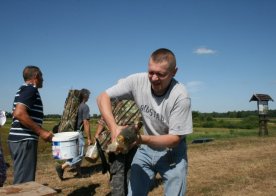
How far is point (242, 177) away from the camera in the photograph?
8578 millimetres

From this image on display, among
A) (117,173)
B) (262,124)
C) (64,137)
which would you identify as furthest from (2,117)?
(262,124)

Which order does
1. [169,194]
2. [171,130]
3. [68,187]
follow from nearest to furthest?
[171,130]
[169,194]
[68,187]

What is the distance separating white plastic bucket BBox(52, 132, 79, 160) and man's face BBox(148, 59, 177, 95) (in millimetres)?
2557

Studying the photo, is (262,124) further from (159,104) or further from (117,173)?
(159,104)

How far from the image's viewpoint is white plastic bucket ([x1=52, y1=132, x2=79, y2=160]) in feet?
18.0

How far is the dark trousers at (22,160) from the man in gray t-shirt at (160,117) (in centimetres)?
185

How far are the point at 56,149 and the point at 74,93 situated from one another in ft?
10.9

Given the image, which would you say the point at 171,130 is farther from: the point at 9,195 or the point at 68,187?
the point at 68,187

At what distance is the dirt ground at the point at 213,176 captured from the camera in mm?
7359

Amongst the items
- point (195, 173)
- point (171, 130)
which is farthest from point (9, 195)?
point (195, 173)

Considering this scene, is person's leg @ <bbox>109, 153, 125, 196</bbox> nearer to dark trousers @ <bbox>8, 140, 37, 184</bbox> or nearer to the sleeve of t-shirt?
dark trousers @ <bbox>8, 140, 37, 184</bbox>

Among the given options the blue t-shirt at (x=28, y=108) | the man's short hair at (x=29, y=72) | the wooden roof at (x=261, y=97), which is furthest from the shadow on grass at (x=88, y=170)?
the wooden roof at (x=261, y=97)

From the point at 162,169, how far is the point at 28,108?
88.3 inches

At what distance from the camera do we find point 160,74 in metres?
3.40
